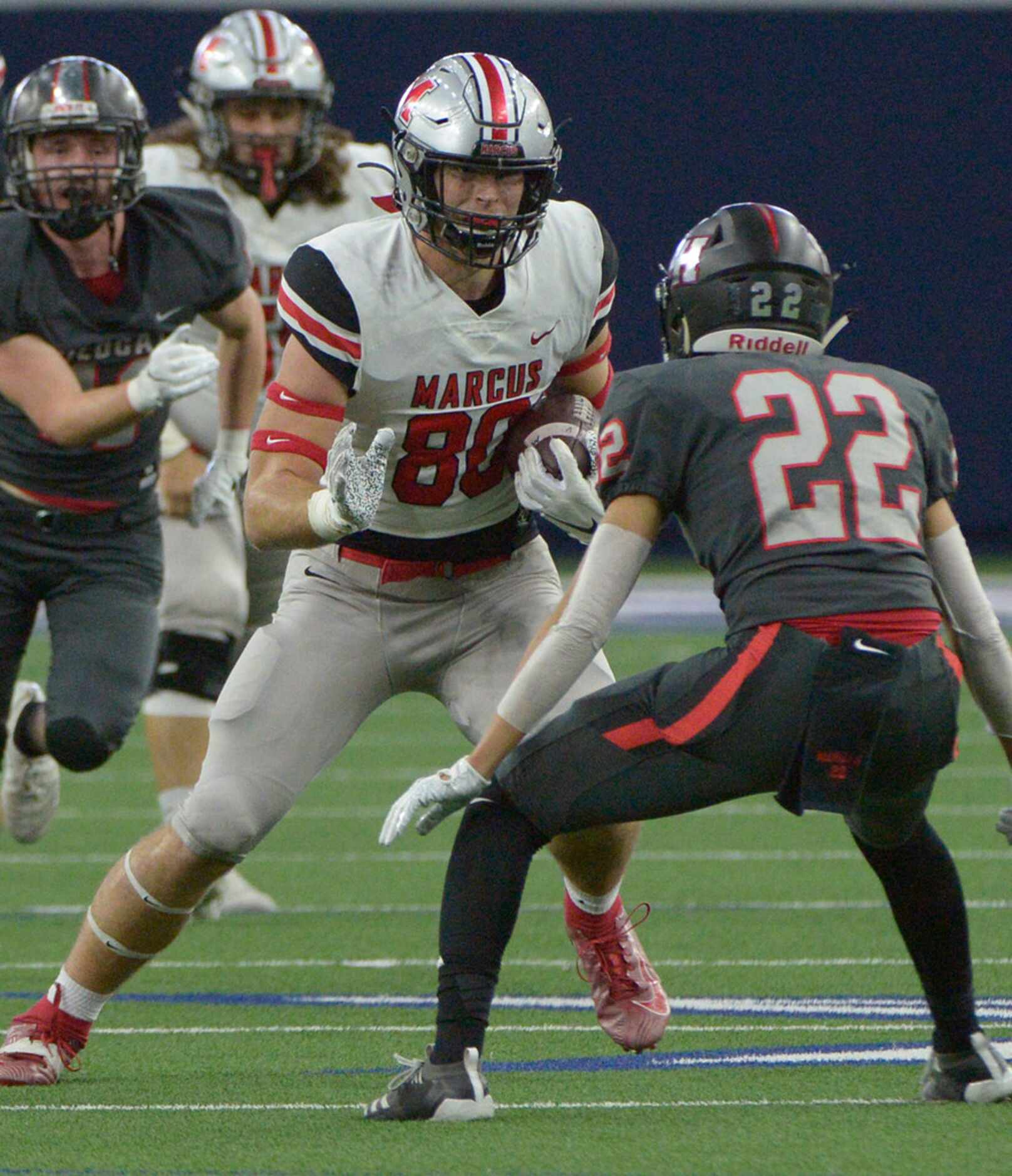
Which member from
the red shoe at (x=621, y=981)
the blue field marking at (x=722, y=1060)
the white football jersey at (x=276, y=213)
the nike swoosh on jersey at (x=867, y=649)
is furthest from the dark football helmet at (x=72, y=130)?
the nike swoosh on jersey at (x=867, y=649)

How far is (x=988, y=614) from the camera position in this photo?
9.66ft

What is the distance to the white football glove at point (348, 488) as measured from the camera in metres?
3.07

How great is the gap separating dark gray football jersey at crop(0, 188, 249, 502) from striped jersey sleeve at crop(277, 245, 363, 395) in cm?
111

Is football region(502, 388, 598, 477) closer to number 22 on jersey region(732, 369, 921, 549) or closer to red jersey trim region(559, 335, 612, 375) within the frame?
red jersey trim region(559, 335, 612, 375)

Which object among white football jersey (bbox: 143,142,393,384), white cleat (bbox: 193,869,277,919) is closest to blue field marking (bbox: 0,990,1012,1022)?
white cleat (bbox: 193,869,277,919)

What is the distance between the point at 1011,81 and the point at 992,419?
198 centimetres

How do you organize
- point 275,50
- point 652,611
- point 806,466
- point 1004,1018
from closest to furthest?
point 806,466
point 1004,1018
point 275,50
point 652,611

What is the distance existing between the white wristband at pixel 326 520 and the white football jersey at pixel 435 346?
0.85 feet

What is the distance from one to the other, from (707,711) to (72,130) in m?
2.18

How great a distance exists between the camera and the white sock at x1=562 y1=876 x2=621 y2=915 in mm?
3582

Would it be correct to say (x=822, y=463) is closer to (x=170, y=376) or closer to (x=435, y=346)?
(x=435, y=346)

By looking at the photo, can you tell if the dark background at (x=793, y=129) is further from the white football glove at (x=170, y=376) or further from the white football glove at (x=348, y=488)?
the white football glove at (x=348, y=488)

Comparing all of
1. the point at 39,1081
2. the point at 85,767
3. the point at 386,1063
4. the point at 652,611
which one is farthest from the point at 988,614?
the point at 652,611

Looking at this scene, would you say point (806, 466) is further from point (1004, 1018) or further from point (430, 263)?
point (1004, 1018)
